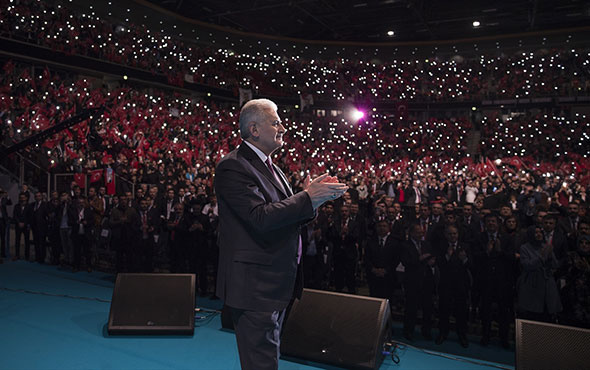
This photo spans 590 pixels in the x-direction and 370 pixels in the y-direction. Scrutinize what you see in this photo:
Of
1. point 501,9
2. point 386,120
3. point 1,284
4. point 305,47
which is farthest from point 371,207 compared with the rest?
point 305,47

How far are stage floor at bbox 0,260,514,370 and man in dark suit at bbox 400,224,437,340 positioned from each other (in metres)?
0.26

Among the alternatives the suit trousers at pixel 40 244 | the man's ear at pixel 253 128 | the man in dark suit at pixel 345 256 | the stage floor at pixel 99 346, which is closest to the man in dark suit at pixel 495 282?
the stage floor at pixel 99 346

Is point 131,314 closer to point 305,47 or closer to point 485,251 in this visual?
point 485,251

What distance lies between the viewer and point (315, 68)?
94.9 feet

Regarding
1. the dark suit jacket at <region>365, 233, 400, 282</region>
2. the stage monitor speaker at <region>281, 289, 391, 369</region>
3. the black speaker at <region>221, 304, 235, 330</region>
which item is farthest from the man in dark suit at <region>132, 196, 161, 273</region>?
the stage monitor speaker at <region>281, 289, 391, 369</region>

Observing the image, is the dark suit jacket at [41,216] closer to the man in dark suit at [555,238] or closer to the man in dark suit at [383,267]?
the man in dark suit at [383,267]

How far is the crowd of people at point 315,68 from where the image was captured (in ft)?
62.7

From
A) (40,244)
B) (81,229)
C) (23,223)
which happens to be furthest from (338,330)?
(23,223)

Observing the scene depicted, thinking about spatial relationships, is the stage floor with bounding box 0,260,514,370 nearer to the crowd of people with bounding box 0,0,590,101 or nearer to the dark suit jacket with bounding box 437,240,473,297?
the dark suit jacket with bounding box 437,240,473,297

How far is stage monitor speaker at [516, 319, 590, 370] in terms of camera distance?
9.68 ft

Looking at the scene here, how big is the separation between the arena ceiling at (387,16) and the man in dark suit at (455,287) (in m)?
19.7

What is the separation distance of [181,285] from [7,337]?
181 centimetres

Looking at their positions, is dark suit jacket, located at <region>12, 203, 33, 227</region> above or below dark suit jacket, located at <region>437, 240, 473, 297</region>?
above

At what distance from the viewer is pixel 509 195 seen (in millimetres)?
11664
